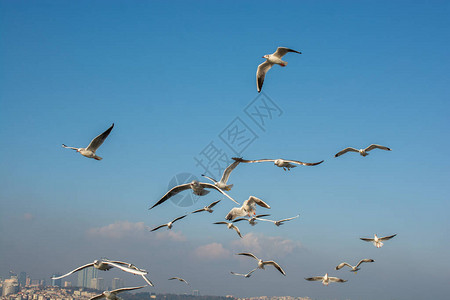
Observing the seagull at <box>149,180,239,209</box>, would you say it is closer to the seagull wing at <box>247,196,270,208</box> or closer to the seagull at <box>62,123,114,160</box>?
the seagull wing at <box>247,196,270,208</box>

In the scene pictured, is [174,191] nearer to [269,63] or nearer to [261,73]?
[261,73]

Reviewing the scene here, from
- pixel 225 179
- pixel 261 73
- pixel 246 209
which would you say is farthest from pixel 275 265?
pixel 261 73

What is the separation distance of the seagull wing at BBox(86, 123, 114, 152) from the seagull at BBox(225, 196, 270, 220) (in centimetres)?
860

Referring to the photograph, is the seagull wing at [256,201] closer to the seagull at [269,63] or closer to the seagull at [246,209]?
the seagull at [246,209]

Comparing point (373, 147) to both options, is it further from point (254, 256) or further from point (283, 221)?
point (254, 256)

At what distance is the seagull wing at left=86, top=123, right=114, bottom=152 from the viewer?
24.2 m

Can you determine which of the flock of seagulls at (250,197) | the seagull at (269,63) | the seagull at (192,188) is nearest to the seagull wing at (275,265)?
the flock of seagulls at (250,197)

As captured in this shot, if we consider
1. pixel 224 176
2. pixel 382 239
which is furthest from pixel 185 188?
pixel 382 239

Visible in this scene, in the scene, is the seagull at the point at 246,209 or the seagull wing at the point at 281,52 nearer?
the seagull at the point at 246,209

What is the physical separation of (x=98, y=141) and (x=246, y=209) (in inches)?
374

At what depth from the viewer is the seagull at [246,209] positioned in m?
24.9

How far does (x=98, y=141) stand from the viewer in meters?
24.8

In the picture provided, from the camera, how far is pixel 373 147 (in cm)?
3017

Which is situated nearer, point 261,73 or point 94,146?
point 94,146
